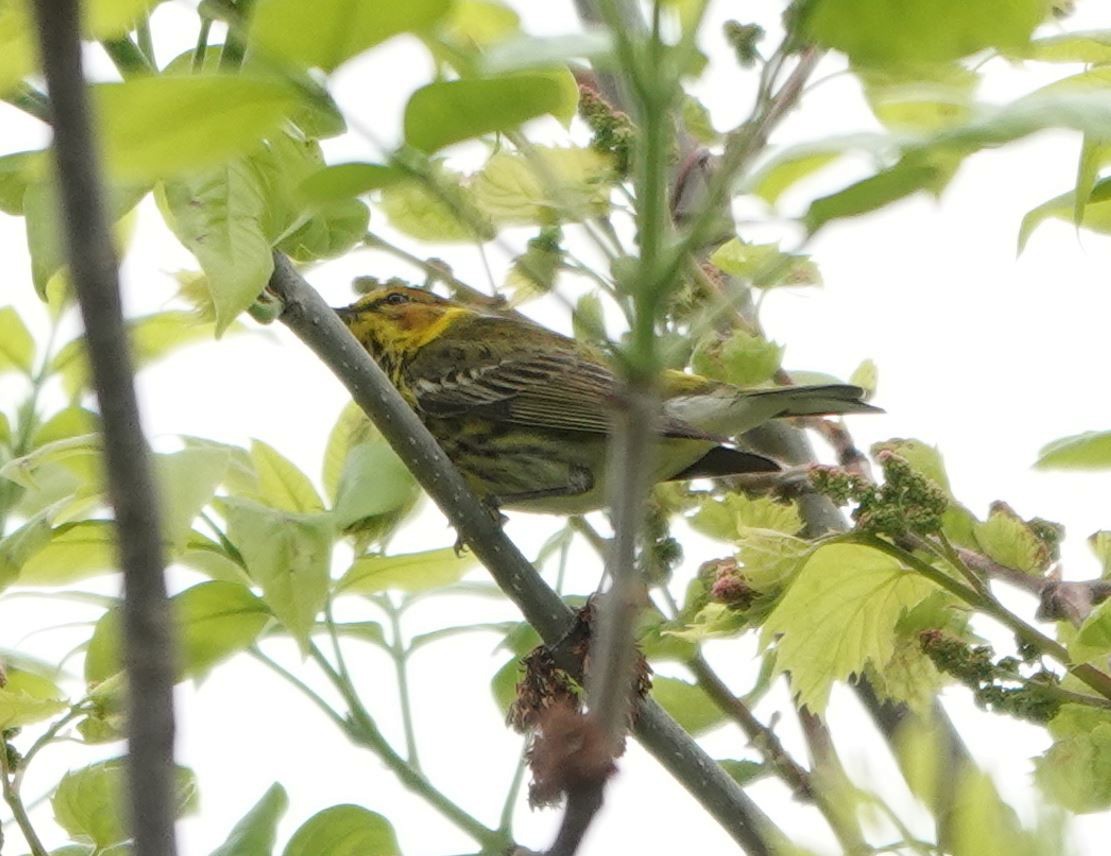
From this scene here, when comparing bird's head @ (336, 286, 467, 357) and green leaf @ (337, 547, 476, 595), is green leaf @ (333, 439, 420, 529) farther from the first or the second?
bird's head @ (336, 286, 467, 357)

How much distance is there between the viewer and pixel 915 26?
0.87 metres

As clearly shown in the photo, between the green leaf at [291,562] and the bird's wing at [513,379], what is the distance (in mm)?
1946

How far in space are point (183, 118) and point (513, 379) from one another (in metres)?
3.21

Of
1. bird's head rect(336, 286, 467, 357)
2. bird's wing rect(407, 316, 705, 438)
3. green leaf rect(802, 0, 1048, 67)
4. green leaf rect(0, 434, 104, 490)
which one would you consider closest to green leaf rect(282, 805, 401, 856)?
green leaf rect(0, 434, 104, 490)

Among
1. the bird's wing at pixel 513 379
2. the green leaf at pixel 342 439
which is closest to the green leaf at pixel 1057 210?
the green leaf at pixel 342 439

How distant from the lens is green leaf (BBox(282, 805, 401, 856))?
6.06 feet

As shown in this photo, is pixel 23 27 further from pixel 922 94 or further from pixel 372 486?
pixel 372 486

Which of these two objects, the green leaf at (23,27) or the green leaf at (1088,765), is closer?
the green leaf at (23,27)

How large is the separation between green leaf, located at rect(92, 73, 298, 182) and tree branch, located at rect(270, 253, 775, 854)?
2.82 ft

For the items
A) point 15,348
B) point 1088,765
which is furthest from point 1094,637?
point 15,348

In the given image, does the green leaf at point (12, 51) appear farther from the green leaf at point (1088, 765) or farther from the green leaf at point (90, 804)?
the green leaf at point (1088, 765)

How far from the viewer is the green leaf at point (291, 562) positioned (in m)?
1.84

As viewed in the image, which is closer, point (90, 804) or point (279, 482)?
point (90, 804)

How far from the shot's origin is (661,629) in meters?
2.01
